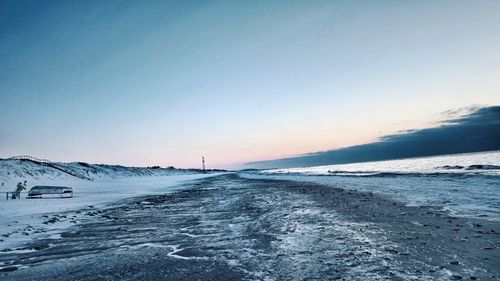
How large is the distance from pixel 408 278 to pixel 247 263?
9.41ft

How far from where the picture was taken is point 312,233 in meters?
9.02

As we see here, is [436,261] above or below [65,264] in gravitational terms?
below

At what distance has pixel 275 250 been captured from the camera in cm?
727

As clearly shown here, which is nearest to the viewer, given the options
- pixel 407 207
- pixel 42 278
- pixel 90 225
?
pixel 42 278

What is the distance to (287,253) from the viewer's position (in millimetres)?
6949

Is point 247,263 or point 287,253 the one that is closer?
point 247,263

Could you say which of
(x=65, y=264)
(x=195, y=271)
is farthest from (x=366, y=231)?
(x=65, y=264)

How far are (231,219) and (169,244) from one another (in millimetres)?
4291

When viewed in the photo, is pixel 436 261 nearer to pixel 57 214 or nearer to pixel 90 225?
pixel 90 225

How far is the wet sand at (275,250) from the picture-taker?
5.63m

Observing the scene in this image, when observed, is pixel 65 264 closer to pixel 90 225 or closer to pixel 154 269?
pixel 154 269

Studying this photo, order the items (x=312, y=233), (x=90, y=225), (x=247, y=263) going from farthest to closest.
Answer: (x=90, y=225) < (x=312, y=233) < (x=247, y=263)

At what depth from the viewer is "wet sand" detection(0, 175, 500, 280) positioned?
5.63 m

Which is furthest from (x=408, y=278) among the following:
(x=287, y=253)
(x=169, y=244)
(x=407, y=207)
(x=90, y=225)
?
(x=90, y=225)
